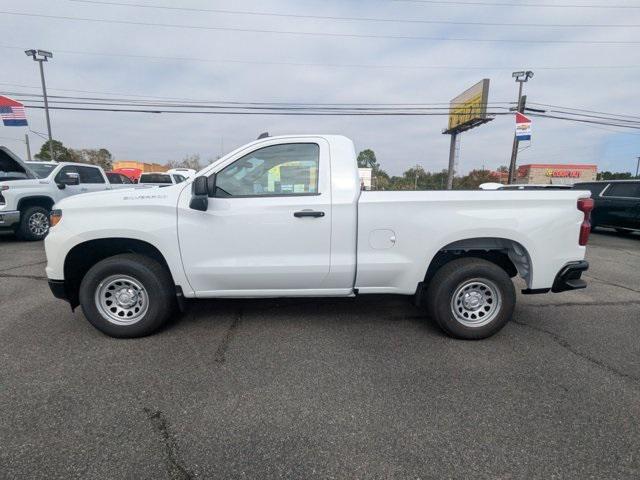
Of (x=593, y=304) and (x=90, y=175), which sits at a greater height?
(x=90, y=175)

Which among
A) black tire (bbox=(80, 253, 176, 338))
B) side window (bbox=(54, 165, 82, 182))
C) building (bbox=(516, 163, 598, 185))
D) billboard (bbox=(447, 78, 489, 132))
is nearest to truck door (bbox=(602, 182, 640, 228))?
billboard (bbox=(447, 78, 489, 132))

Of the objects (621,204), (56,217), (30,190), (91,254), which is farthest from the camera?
(621,204)

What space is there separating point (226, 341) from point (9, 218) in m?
7.79

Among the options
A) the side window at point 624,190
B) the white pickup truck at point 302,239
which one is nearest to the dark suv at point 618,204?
the side window at point 624,190

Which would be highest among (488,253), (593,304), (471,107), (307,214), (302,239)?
(471,107)

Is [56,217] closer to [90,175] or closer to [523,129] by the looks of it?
[90,175]

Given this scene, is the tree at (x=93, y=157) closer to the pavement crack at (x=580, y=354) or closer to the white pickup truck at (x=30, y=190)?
the white pickup truck at (x=30, y=190)

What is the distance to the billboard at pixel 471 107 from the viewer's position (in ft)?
81.6

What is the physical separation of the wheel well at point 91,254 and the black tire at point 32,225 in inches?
262

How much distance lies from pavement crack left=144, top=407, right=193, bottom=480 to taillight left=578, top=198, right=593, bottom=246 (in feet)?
12.4

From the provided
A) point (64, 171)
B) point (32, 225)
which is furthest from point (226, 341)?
point (64, 171)

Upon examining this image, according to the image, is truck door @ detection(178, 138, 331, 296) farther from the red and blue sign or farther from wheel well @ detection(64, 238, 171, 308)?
the red and blue sign

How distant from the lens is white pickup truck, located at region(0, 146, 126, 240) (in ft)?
26.6

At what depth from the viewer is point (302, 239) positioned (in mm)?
3404
